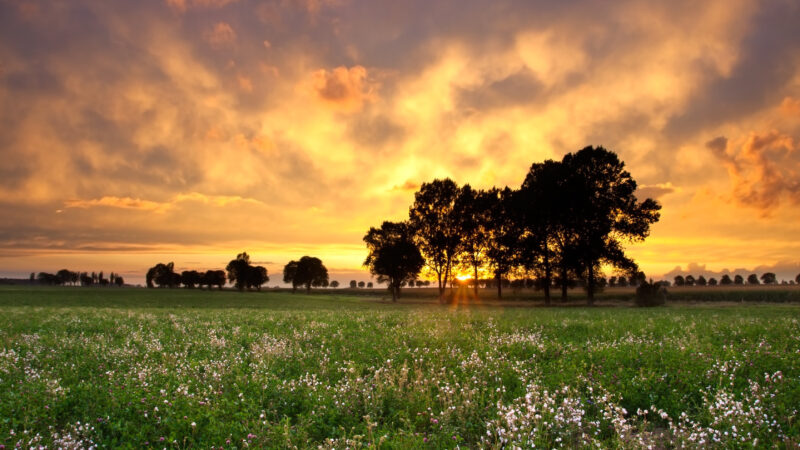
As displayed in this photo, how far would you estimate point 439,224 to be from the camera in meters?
72.3

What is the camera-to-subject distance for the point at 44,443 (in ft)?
21.7

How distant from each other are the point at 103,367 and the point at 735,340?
1884 cm

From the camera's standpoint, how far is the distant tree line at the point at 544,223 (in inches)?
2073

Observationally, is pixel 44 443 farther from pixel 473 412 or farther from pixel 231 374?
pixel 473 412

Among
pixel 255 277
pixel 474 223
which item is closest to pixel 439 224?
pixel 474 223

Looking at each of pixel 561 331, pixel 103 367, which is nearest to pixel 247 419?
pixel 103 367

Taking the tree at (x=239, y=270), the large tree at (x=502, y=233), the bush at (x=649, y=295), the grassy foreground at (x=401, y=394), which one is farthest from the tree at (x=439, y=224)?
the tree at (x=239, y=270)

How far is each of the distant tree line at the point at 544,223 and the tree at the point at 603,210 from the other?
11cm

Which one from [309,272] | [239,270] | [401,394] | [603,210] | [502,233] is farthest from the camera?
[239,270]

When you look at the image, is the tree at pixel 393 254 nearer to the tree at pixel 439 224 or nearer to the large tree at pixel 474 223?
the tree at pixel 439 224

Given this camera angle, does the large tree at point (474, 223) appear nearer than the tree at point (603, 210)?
No

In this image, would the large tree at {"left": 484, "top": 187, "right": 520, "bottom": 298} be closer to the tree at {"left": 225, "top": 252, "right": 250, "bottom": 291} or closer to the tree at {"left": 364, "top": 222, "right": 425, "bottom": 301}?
the tree at {"left": 364, "top": 222, "right": 425, "bottom": 301}

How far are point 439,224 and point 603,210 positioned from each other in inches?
1043

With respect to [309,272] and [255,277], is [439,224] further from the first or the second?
[255,277]
